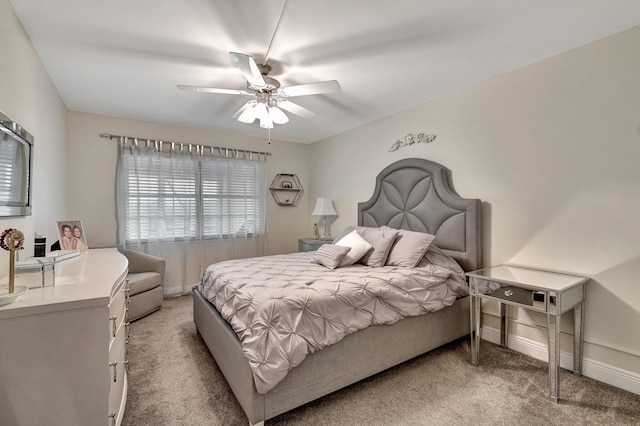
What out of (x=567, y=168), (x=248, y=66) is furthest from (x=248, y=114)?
(x=567, y=168)

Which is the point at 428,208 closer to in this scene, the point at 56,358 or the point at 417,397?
the point at 417,397

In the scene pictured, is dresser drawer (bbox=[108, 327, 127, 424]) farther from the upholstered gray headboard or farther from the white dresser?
the upholstered gray headboard

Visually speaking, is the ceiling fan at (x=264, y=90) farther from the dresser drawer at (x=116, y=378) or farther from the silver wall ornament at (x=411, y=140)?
the dresser drawer at (x=116, y=378)

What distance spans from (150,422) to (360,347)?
1318 millimetres

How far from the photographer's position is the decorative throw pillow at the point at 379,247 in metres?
2.75

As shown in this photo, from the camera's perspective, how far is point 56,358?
114 cm

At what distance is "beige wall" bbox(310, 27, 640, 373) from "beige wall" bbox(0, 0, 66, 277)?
341cm

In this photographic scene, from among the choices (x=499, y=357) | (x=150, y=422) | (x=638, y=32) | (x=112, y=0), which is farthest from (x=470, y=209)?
(x=112, y=0)

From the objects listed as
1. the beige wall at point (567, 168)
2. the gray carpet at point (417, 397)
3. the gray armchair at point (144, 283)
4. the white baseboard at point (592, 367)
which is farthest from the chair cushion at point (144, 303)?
the white baseboard at point (592, 367)

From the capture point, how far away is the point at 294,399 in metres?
1.69

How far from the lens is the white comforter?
1.63 meters

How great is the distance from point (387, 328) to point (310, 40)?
84.7 inches

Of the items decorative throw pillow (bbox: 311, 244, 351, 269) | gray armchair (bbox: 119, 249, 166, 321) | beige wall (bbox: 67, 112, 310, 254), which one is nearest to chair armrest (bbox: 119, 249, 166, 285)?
gray armchair (bbox: 119, 249, 166, 321)

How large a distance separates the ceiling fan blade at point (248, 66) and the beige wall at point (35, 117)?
4.00 feet
